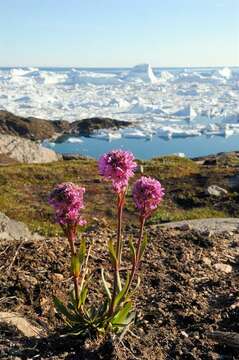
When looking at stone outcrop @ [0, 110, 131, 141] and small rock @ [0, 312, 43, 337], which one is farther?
stone outcrop @ [0, 110, 131, 141]

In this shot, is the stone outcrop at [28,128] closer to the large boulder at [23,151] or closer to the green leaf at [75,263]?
the large boulder at [23,151]

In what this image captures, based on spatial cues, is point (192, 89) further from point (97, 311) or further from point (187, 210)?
point (97, 311)

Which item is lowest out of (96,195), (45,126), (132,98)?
(132,98)

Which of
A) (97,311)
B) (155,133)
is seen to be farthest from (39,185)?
(155,133)

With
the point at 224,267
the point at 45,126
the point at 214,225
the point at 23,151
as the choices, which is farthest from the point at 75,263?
the point at 45,126

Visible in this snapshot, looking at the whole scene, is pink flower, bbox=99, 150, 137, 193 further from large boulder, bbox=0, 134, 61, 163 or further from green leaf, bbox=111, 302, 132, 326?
large boulder, bbox=0, 134, 61, 163

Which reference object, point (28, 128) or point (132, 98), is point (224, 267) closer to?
point (28, 128)

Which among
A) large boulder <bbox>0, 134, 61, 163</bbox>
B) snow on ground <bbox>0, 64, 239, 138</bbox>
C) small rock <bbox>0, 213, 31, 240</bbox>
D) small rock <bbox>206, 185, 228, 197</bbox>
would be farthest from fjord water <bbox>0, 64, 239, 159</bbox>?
small rock <bbox>0, 213, 31, 240</bbox>

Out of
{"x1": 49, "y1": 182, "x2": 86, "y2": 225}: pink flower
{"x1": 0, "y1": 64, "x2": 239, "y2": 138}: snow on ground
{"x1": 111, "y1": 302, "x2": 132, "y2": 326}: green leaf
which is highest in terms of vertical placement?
{"x1": 49, "y1": 182, "x2": 86, "y2": 225}: pink flower
